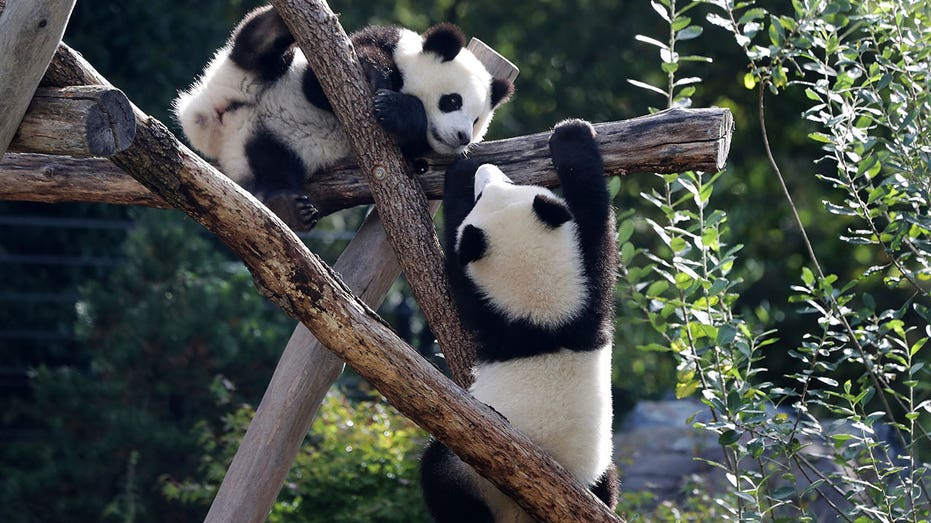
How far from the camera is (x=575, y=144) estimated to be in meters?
3.29

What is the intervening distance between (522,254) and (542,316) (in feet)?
0.70

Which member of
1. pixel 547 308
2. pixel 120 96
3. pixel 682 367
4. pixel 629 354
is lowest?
pixel 629 354

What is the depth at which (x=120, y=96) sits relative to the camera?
235 centimetres

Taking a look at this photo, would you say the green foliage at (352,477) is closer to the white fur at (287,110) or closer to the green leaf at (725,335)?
the white fur at (287,110)

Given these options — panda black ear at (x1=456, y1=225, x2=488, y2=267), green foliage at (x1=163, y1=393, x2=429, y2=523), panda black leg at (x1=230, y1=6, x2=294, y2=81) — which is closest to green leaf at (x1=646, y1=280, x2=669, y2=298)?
panda black ear at (x1=456, y1=225, x2=488, y2=267)

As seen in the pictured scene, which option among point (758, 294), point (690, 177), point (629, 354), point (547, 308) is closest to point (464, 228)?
point (547, 308)

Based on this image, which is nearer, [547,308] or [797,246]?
[547,308]

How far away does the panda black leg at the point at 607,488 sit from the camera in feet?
10.5

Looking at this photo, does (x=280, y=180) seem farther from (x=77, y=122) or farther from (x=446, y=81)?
(x=77, y=122)

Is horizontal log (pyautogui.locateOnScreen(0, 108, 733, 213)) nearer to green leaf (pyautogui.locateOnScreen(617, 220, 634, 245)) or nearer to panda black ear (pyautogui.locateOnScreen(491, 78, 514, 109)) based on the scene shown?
green leaf (pyautogui.locateOnScreen(617, 220, 634, 245))

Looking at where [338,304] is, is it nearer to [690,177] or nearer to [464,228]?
[464,228]

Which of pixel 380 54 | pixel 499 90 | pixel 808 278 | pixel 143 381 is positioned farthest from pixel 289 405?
pixel 143 381

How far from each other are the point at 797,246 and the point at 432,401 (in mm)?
8877

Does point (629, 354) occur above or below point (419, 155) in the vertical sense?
below
